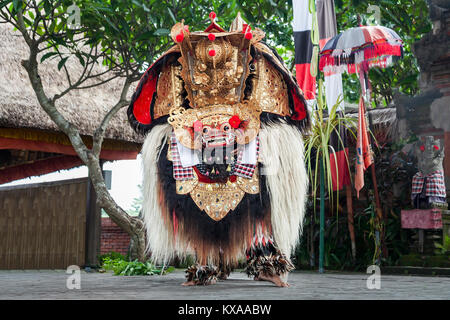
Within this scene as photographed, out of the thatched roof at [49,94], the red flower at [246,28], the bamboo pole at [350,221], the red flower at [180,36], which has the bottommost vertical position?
the bamboo pole at [350,221]

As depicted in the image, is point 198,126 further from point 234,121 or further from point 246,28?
point 246,28

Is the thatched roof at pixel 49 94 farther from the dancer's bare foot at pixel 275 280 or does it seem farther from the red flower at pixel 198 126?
the dancer's bare foot at pixel 275 280

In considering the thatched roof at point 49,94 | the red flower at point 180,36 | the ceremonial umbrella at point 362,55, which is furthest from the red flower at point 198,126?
the thatched roof at point 49,94

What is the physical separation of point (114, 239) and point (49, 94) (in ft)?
10.4

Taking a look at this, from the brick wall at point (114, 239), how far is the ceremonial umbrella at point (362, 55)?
4.78 meters

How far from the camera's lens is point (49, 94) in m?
6.71

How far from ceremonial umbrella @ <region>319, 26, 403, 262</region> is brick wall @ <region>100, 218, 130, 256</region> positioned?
15.7ft

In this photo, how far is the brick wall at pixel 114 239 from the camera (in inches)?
347

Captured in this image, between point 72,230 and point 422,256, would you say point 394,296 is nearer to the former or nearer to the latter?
point 422,256

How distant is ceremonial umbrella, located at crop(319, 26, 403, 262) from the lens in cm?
476

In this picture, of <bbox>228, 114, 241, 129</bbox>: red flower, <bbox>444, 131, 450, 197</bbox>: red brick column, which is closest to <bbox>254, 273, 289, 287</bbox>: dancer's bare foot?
<bbox>228, 114, 241, 129</bbox>: red flower

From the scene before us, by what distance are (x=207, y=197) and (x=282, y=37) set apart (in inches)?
192

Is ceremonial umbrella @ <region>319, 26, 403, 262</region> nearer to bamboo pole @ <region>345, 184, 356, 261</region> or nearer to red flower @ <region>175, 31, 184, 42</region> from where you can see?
bamboo pole @ <region>345, 184, 356, 261</region>

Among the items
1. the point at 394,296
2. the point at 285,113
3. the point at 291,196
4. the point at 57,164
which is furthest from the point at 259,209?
the point at 57,164
